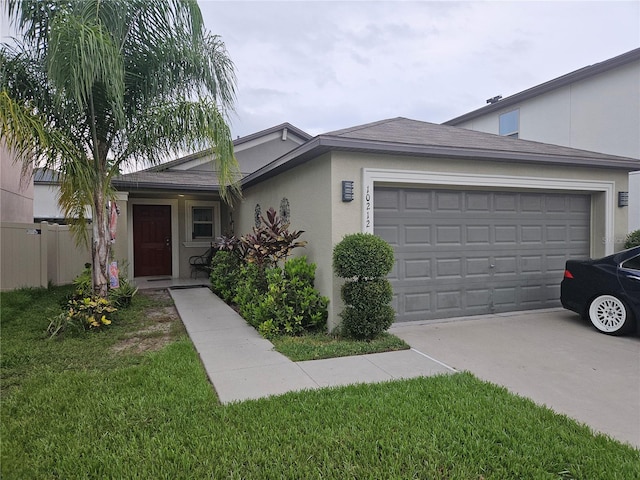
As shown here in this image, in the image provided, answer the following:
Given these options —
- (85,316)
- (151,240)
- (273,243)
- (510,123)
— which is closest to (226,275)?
(273,243)

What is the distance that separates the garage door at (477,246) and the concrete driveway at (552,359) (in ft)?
1.07

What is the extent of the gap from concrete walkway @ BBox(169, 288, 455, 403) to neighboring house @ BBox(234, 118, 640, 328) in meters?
1.22

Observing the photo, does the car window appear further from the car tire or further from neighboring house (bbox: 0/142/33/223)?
neighboring house (bbox: 0/142/33/223)

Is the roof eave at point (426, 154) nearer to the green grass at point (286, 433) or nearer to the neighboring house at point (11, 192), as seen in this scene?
the green grass at point (286, 433)

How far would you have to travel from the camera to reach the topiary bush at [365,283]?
5.18m

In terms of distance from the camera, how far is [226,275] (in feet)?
29.2

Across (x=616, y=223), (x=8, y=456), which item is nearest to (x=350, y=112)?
(x=616, y=223)

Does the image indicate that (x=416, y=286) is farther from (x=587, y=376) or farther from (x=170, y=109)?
(x=170, y=109)

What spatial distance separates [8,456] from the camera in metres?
2.70

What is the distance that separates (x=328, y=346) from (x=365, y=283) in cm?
98

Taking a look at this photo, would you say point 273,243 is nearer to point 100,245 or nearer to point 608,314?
point 100,245

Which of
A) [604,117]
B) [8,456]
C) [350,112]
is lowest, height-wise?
[8,456]

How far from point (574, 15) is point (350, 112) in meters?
12.5

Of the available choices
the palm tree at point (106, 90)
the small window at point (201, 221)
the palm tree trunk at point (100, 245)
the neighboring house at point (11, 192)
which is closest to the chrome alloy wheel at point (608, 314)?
the palm tree at point (106, 90)
